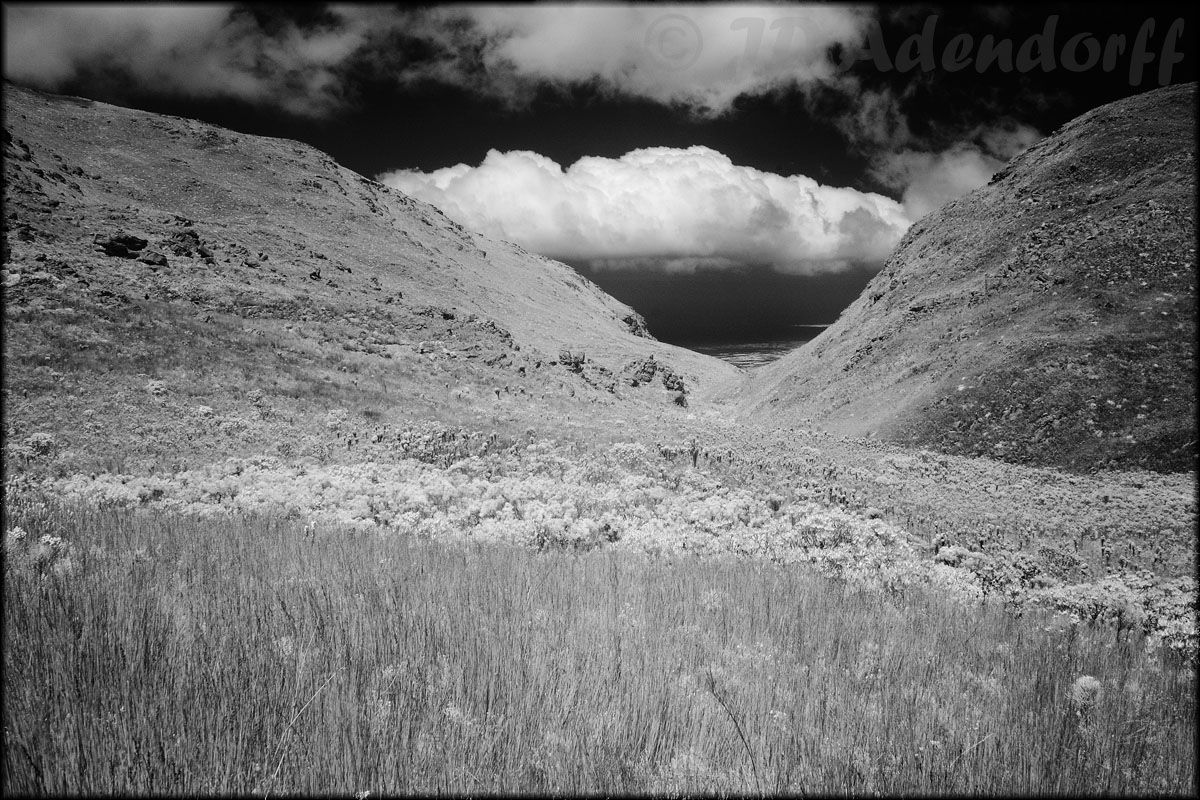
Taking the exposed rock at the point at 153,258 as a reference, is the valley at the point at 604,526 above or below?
below

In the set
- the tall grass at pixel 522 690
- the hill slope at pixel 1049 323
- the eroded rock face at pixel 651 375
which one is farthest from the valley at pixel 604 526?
the eroded rock face at pixel 651 375

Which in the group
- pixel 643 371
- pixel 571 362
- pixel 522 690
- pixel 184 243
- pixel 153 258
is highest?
pixel 184 243

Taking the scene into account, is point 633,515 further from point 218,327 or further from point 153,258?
point 153,258

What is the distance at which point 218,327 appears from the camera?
24.7m

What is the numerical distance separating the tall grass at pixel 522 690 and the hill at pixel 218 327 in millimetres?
11435

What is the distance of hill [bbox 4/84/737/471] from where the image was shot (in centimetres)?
1634

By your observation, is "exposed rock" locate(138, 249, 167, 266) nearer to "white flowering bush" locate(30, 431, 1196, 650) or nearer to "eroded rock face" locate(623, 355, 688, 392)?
"white flowering bush" locate(30, 431, 1196, 650)

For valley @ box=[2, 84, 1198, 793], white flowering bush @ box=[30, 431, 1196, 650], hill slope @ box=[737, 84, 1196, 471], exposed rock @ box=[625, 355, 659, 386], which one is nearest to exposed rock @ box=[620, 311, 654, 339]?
exposed rock @ box=[625, 355, 659, 386]

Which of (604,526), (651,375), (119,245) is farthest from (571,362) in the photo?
(604,526)

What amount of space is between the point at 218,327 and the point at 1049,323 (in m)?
37.9

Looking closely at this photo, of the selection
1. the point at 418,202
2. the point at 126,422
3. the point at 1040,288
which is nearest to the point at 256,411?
the point at 126,422

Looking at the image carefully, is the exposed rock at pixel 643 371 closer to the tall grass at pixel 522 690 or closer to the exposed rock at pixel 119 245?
the exposed rock at pixel 119 245

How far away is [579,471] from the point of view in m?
15.0

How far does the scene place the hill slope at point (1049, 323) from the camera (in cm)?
1989
